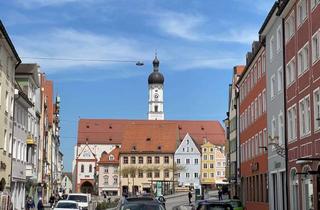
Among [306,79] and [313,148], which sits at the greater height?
[306,79]

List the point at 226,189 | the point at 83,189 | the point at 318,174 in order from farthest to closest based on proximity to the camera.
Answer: the point at 83,189 → the point at 226,189 → the point at 318,174

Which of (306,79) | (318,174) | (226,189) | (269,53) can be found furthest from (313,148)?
(226,189)

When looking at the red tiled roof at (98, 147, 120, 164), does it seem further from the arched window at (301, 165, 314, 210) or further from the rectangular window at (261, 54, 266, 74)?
the arched window at (301, 165, 314, 210)

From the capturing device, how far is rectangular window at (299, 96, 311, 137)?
29656 mm

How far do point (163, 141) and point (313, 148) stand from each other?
114m

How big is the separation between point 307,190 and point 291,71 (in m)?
7.34

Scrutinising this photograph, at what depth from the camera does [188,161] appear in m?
140

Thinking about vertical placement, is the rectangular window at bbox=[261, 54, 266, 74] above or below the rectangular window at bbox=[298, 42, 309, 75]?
above

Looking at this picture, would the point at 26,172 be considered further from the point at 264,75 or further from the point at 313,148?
the point at 313,148

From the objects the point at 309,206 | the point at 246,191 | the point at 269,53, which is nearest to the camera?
the point at 309,206

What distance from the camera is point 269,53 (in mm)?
41375

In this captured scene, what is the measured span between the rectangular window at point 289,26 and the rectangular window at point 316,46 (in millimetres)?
4992

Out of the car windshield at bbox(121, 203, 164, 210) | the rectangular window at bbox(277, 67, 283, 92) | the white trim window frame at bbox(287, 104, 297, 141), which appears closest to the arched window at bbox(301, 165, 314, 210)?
the white trim window frame at bbox(287, 104, 297, 141)

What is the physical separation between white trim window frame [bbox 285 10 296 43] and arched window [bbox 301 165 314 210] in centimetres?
812
